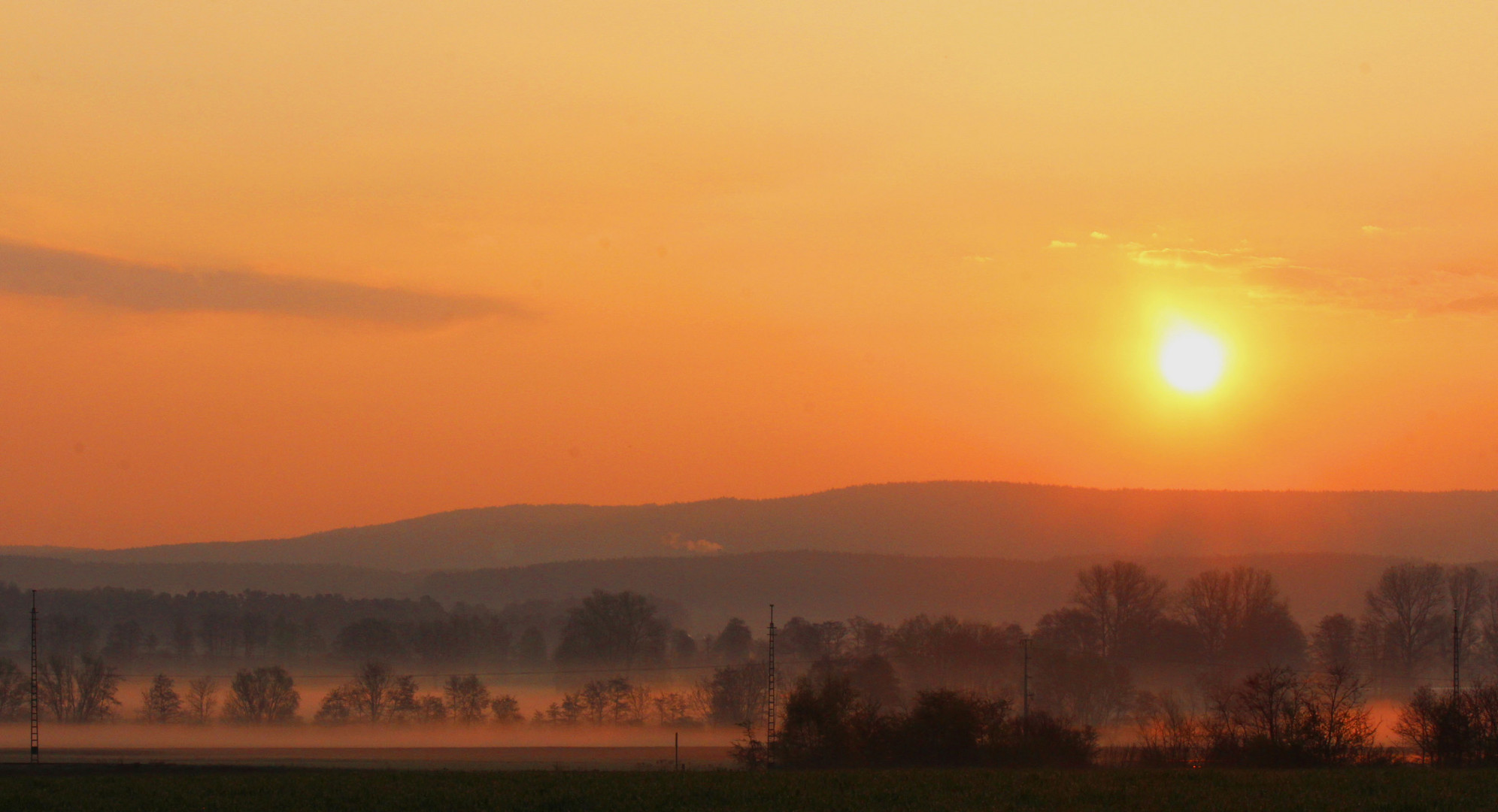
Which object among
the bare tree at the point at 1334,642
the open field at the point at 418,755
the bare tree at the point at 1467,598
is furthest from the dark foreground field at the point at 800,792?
the bare tree at the point at 1467,598

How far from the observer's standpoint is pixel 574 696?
15438cm

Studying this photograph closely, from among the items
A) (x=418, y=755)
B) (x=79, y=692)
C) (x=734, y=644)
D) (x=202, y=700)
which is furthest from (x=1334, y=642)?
(x=79, y=692)

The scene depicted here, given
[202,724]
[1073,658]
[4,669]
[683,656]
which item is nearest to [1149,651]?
[1073,658]

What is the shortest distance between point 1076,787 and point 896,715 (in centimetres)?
2900

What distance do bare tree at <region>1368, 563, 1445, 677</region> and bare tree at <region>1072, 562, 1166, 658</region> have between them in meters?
29.4

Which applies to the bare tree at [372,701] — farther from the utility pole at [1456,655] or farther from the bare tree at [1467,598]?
the bare tree at [1467,598]

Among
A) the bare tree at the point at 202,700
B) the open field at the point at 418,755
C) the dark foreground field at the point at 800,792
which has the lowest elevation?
the bare tree at the point at 202,700

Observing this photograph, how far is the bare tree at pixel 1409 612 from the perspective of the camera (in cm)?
16688

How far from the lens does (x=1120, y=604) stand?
162 meters

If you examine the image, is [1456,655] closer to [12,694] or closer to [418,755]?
[418,755]

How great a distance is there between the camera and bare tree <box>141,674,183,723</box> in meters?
154

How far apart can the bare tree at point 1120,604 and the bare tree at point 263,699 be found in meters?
97.7

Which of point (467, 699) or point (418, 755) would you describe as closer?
point (418, 755)

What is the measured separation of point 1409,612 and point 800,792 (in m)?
151
